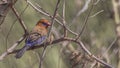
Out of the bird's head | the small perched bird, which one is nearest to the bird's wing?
the small perched bird

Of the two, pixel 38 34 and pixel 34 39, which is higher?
pixel 34 39

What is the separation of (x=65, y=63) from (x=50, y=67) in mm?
421

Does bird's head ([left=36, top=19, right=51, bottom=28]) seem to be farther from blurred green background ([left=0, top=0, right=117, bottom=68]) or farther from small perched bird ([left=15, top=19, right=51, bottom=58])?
blurred green background ([left=0, top=0, right=117, bottom=68])

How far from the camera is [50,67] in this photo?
5445 mm

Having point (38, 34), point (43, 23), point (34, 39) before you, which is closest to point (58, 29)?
point (38, 34)

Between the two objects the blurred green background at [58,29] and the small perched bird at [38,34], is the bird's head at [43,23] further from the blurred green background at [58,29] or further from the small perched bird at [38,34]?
the blurred green background at [58,29]

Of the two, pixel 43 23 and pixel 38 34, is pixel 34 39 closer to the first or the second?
pixel 43 23

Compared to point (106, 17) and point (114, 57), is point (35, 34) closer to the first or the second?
point (114, 57)

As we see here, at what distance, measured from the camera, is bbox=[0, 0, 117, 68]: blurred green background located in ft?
13.5

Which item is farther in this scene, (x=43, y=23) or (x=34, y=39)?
(x=43, y=23)

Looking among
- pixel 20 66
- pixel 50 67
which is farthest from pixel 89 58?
pixel 50 67

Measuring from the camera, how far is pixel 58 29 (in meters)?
4.70

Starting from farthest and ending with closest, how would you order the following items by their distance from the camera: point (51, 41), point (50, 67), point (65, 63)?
point (65, 63) < point (50, 67) < point (51, 41)

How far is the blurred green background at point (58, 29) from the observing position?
13.5ft
